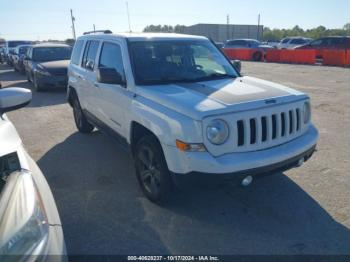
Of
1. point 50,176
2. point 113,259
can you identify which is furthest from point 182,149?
point 50,176

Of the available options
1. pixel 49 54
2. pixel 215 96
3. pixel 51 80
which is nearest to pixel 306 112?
pixel 215 96

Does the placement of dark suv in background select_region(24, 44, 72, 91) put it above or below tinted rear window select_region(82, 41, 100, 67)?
below

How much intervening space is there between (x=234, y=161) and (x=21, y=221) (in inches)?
77.2

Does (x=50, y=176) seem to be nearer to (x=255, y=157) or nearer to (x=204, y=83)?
(x=204, y=83)

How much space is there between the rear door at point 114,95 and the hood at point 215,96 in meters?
0.42

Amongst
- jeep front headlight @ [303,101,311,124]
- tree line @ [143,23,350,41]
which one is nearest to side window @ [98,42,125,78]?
Answer: jeep front headlight @ [303,101,311,124]

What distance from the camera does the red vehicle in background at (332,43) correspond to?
68.6 ft

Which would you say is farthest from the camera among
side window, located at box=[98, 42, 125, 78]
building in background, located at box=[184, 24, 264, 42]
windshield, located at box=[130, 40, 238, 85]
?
building in background, located at box=[184, 24, 264, 42]

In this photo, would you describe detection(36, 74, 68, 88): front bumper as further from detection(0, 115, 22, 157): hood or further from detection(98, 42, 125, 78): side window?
detection(0, 115, 22, 157): hood

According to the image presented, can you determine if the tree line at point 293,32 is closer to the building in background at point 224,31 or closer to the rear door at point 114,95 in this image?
the building in background at point 224,31

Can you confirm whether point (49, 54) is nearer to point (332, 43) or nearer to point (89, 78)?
point (89, 78)

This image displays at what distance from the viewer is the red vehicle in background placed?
20922mm

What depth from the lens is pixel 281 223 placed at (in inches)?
137

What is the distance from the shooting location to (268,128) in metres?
3.36
